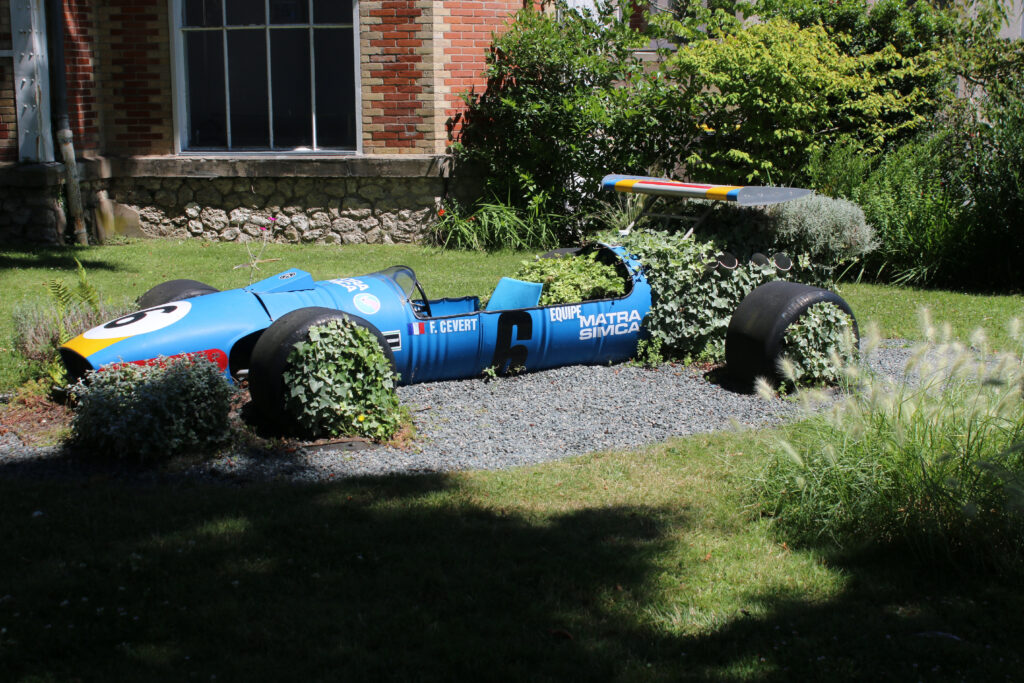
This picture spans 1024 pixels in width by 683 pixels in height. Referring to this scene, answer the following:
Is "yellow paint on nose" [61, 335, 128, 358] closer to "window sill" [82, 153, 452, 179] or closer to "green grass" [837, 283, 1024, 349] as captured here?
"green grass" [837, 283, 1024, 349]

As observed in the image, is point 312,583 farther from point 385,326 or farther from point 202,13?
point 202,13

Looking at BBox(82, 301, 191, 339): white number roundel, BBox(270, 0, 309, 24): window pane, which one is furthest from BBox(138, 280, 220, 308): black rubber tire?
BBox(270, 0, 309, 24): window pane

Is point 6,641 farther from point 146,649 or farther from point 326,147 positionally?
point 326,147

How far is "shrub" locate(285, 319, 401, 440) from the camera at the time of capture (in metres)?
5.36

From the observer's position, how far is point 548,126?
1192cm

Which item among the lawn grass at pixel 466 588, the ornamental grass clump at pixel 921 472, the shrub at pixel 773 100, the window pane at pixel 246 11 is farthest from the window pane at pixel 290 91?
the ornamental grass clump at pixel 921 472

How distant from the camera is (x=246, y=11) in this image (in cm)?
1255

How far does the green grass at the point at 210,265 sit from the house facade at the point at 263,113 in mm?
553

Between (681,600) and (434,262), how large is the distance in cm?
788

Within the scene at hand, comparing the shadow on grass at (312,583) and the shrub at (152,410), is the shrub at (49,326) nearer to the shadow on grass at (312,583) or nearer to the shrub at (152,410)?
the shrub at (152,410)

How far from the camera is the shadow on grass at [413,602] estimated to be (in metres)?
3.28

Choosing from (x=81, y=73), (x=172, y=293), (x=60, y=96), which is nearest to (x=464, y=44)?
(x=81, y=73)

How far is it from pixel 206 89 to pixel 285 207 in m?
2.02

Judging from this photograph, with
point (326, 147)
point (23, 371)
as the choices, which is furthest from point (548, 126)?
point (23, 371)
